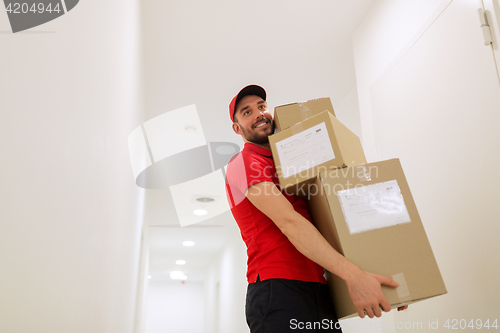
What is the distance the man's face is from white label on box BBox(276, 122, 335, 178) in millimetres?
224

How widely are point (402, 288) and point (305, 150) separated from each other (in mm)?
454

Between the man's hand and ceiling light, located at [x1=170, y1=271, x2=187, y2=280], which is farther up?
ceiling light, located at [x1=170, y1=271, x2=187, y2=280]

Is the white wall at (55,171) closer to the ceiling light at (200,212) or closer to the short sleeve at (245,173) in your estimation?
the short sleeve at (245,173)

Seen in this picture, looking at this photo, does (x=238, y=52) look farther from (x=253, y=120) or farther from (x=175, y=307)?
(x=175, y=307)

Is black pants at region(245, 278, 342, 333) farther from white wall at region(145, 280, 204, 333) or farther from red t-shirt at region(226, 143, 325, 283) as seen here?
white wall at region(145, 280, 204, 333)

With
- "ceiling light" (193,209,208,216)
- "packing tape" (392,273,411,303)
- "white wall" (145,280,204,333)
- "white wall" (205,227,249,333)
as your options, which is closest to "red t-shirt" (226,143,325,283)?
"packing tape" (392,273,411,303)

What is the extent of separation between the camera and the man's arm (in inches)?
34.8

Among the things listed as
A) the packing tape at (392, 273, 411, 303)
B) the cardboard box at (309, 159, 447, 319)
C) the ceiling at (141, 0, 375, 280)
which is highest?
the ceiling at (141, 0, 375, 280)

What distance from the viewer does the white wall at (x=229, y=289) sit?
202 inches

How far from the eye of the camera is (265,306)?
1002 millimetres

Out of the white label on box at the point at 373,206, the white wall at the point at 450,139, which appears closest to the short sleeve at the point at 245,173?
the white label on box at the point at 373,206

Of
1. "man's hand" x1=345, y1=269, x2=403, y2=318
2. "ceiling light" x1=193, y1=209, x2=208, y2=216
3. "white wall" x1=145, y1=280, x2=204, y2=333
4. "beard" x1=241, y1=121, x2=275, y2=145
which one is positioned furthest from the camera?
"white wall" x1=145, y1=280, x2=204, y2=333

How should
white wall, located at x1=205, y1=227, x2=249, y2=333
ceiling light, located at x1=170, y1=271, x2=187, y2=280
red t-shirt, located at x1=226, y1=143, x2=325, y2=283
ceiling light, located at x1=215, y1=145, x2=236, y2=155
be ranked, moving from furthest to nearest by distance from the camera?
ceiling light, located at x1=170, y1=271, x2=187, y2=280, white wall, located at x1=205, y1=227, x2=249, y2=333, ceiling light, located at x1=215, y1=145, x2=236, y2=155, red t-shirt, located at x1=226, y1=143, x2=325, y2=283

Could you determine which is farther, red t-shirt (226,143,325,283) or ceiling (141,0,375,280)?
ceiling (141,0,375,280)
